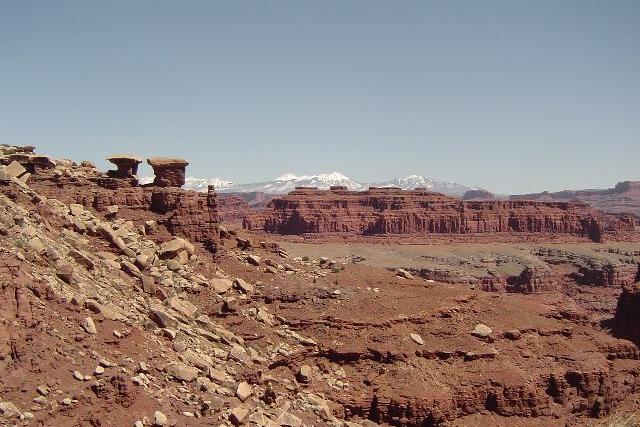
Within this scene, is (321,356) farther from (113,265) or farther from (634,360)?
(634,360)

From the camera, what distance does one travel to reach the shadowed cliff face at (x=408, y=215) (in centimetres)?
13275

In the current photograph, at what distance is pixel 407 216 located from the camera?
132000 millimetres

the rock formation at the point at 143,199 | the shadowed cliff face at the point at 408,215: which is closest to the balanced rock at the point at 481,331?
the rock formation at the point at 143,199

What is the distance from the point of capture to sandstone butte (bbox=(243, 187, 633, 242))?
5226 inches

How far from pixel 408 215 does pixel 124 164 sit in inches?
4227

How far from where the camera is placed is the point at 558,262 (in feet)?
373

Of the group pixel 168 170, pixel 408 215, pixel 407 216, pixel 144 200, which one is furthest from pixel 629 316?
pixel 408 215

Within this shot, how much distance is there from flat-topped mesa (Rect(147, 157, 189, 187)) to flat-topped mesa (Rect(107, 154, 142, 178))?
926 millimetres

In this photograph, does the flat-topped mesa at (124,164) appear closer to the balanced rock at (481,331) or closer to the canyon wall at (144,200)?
the canyon wall at (144,200)

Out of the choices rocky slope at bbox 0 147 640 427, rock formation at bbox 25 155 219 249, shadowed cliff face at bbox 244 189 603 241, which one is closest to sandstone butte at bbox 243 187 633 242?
shadowed cliff face at bbox 244 189 603 241

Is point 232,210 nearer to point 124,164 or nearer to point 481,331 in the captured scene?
point 124,164

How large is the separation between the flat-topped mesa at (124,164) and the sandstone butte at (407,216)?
103 m

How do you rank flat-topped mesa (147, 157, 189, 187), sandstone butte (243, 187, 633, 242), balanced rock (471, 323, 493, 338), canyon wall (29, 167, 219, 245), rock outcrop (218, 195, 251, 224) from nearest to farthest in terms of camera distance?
balanced rock (471, 323, 493, 338), canyon wall (29, 167, 219, 245), flat-topped mesa (147, 157, 189, 187), sandstone butte (243, 187, 633, 242), rock outcrop (218, 195, 251, 224)

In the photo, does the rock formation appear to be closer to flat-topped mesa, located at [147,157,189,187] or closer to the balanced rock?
flat-topped mesa, located at [147,157,189,187]
